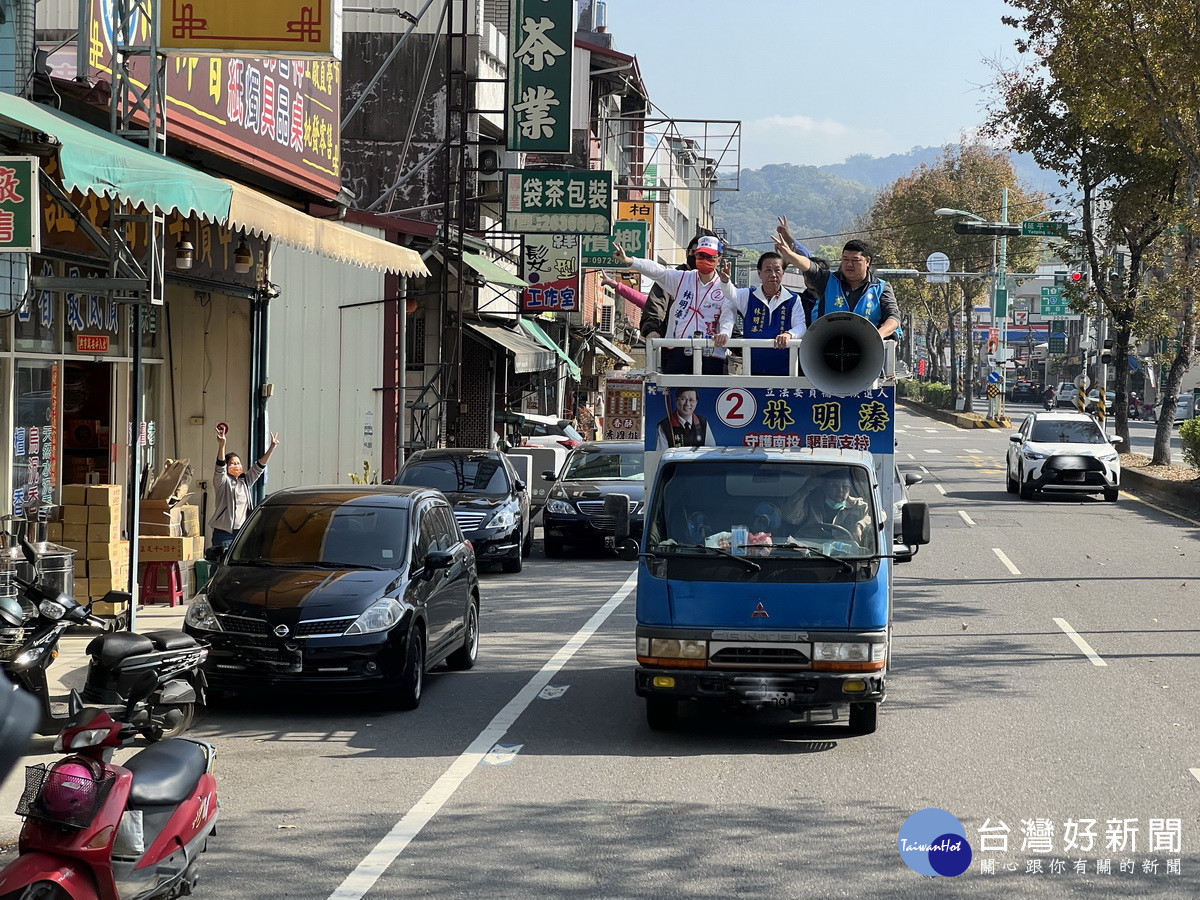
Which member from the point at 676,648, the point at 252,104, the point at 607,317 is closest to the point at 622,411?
the point at 607,317

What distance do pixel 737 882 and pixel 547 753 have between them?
8.84 feet

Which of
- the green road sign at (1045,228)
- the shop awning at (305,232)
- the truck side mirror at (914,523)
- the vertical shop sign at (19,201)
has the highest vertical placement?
the green road sign at (1045,228)

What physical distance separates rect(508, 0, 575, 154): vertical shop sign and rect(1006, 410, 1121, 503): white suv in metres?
11.4

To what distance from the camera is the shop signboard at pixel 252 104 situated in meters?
13.2

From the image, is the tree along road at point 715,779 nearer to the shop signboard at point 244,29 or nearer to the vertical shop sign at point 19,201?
the vertical shop sign at point 19,201

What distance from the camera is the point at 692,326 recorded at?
10719 millimetres

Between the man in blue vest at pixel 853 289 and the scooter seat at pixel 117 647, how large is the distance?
16.9 ft

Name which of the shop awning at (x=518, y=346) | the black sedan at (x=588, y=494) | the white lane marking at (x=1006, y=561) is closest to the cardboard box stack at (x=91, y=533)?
A: the black sedan at (x=588, y=494)

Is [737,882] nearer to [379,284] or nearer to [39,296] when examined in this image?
[39,296]

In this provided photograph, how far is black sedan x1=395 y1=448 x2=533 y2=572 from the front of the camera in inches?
722

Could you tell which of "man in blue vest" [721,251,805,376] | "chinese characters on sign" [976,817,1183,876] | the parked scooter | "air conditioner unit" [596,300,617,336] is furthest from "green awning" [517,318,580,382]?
"chinese characters on sign" [976,817,1183,876]

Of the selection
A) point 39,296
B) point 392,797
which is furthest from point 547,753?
point 39,296

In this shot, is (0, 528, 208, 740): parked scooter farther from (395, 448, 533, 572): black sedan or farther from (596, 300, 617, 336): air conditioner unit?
(596, 300, 617, 336): air conditioner unit

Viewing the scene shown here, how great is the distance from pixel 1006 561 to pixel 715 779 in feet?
40.5
